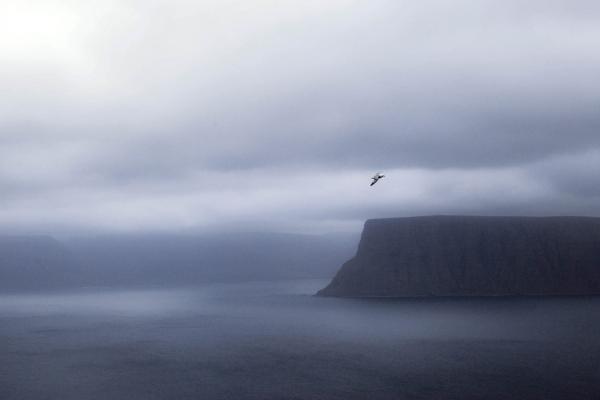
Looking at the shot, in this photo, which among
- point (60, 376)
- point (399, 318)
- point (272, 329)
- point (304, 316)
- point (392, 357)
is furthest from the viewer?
point (304, 316)

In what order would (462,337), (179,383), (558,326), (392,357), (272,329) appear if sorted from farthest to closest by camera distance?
(272,329), (558,326), (462,337), (392,357), (179,383)

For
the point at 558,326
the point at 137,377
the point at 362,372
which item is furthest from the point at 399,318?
the point at 137,377

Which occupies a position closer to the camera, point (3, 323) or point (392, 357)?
point (392, 357)

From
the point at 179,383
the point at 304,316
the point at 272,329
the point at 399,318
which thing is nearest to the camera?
the point at 179,383

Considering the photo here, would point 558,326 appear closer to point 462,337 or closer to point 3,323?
point 462,337

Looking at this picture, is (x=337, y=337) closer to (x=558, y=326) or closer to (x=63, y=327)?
(x=558, y=326)

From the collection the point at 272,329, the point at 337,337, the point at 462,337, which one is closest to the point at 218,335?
the point at 272,329
